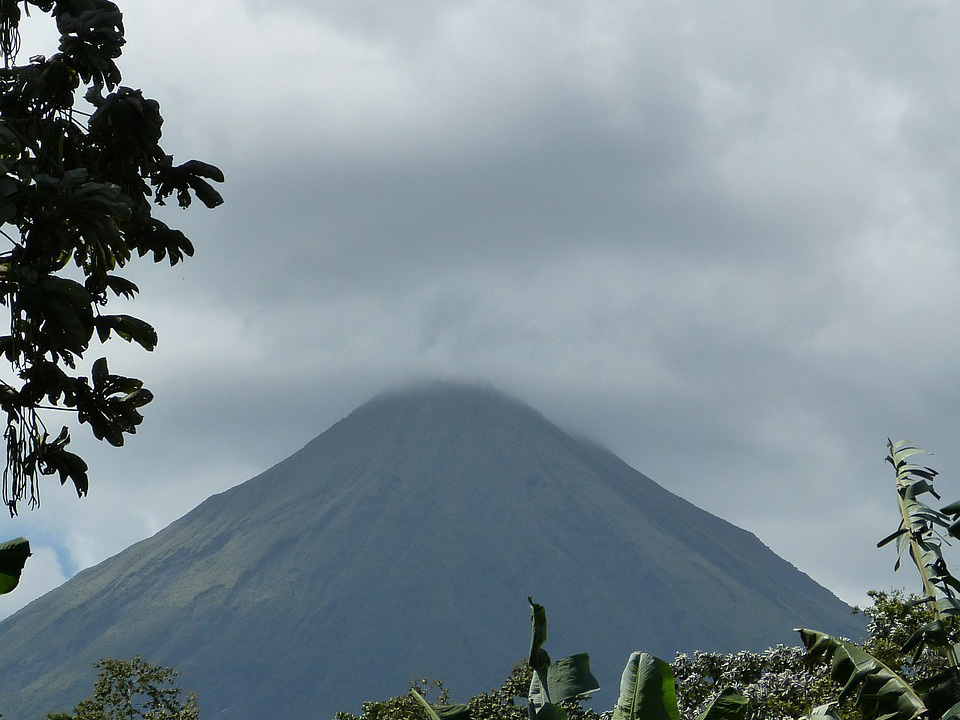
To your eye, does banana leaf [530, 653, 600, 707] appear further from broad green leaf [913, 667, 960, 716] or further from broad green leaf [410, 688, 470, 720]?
broad green leaf [913, 667, 960, 716]

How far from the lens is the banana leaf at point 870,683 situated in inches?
325

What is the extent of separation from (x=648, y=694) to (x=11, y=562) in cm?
321

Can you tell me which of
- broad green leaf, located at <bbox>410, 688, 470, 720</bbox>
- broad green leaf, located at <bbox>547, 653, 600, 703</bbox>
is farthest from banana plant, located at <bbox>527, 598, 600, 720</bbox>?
broad green leaf, located at <bbox>410, 688, 470, 720</bbox>

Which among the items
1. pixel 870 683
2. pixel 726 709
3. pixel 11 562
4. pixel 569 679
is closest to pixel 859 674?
pixel 870 683

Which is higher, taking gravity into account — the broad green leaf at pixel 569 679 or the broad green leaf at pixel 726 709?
the broad green leaf at pixel 569 679

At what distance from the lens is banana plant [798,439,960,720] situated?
27.1ft

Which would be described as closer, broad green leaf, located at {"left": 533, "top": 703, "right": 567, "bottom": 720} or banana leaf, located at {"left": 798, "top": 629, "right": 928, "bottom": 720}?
broad green leaf, located at {"left": 533, "top": 703, "right": 567, "bottom": 720}

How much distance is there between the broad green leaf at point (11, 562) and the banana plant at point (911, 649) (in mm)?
5660

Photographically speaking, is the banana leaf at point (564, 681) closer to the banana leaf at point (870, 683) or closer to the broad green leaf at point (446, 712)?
the broad green leaf at point (446, 712)

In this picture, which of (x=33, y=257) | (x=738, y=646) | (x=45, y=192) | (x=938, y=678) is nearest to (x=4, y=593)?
(x=33, y=257)

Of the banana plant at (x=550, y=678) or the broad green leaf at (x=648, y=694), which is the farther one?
the broad green leaf at (x=648, y=694)

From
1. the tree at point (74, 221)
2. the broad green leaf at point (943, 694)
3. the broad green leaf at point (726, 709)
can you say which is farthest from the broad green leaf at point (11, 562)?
the broad green leaf at point (943, 694)

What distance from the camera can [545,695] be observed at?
5.94 metres

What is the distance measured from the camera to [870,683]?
846cm
